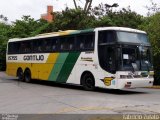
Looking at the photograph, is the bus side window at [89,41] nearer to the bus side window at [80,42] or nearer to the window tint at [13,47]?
the bus side window at [80,42]

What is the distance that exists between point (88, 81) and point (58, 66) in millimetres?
3150

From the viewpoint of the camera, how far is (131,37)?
20812 mm

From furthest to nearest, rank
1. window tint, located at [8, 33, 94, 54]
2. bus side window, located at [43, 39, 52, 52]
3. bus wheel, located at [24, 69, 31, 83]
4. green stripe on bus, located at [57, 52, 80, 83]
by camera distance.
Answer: bus wheel, located at [24, 69, 31, 83] → bus side window, located at [43, 39, 52, 52] → green stripe on bus, located at [57, 52, 80, 83] → window tint, located at [8, 33, 94, 54]

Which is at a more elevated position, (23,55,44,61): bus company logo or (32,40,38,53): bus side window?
(32,40,38,53): bus side window

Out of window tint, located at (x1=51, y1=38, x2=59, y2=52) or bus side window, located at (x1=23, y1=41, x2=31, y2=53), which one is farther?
bus side window, located at (x1=23, y1=41, x2=31, y2=53)

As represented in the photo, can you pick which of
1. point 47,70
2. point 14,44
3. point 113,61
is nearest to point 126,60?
point 113,61

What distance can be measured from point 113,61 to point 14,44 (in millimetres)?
12396

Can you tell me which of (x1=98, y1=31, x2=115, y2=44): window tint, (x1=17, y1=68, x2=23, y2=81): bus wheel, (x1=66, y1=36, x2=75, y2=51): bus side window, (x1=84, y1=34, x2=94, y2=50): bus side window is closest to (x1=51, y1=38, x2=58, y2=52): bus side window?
(x1=66, y1=36, x2=75, y2=51): bus side window

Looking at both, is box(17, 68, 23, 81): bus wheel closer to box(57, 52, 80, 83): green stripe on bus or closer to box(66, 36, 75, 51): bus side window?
box(57, 52, 80, 83): green stripe on bus

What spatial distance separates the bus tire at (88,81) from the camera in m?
21.8

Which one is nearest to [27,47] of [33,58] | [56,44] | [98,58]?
[33,58]

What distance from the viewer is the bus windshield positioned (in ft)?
66.6

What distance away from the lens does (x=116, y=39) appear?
65.9 feet

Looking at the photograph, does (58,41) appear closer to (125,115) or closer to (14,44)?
(14,44)
